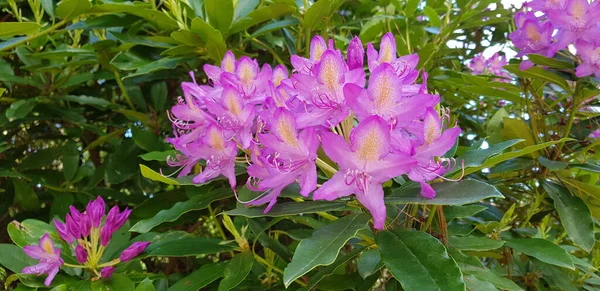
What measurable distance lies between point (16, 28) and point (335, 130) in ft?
2.31

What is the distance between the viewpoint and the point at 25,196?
1499 mm

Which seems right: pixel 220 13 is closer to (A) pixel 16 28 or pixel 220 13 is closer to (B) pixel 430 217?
(A) pixel 16 28

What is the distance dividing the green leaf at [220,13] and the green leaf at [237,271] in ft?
1.59

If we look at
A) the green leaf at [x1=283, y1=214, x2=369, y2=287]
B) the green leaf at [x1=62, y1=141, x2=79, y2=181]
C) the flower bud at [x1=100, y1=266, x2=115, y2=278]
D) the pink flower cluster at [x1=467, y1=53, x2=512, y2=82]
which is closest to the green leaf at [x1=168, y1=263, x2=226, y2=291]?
the flower bud at [x1=100, y1=266, x2=115, y2=278]

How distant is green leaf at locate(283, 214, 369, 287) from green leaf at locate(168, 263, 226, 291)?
362 mm

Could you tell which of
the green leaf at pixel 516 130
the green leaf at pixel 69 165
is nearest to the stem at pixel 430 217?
the green leaf at pixel 516 130

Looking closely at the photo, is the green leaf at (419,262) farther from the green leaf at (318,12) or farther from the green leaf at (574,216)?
the green leaf at (318,12)

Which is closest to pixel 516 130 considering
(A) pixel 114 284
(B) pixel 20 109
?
(A) pixel 114 284

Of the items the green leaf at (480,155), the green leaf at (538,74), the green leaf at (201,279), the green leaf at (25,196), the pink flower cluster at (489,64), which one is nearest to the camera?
the green leaf at (480,155)

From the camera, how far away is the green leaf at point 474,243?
0.94m

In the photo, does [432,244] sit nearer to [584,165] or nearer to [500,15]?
[584,165]

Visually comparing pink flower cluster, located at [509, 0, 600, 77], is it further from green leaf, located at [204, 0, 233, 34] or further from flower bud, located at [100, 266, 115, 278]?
flower bud, located at [100, 266, 115, 278]

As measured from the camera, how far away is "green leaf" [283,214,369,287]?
671mm

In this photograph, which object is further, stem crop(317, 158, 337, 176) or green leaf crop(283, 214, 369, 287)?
stem crop(317, 158, 337, 176)
